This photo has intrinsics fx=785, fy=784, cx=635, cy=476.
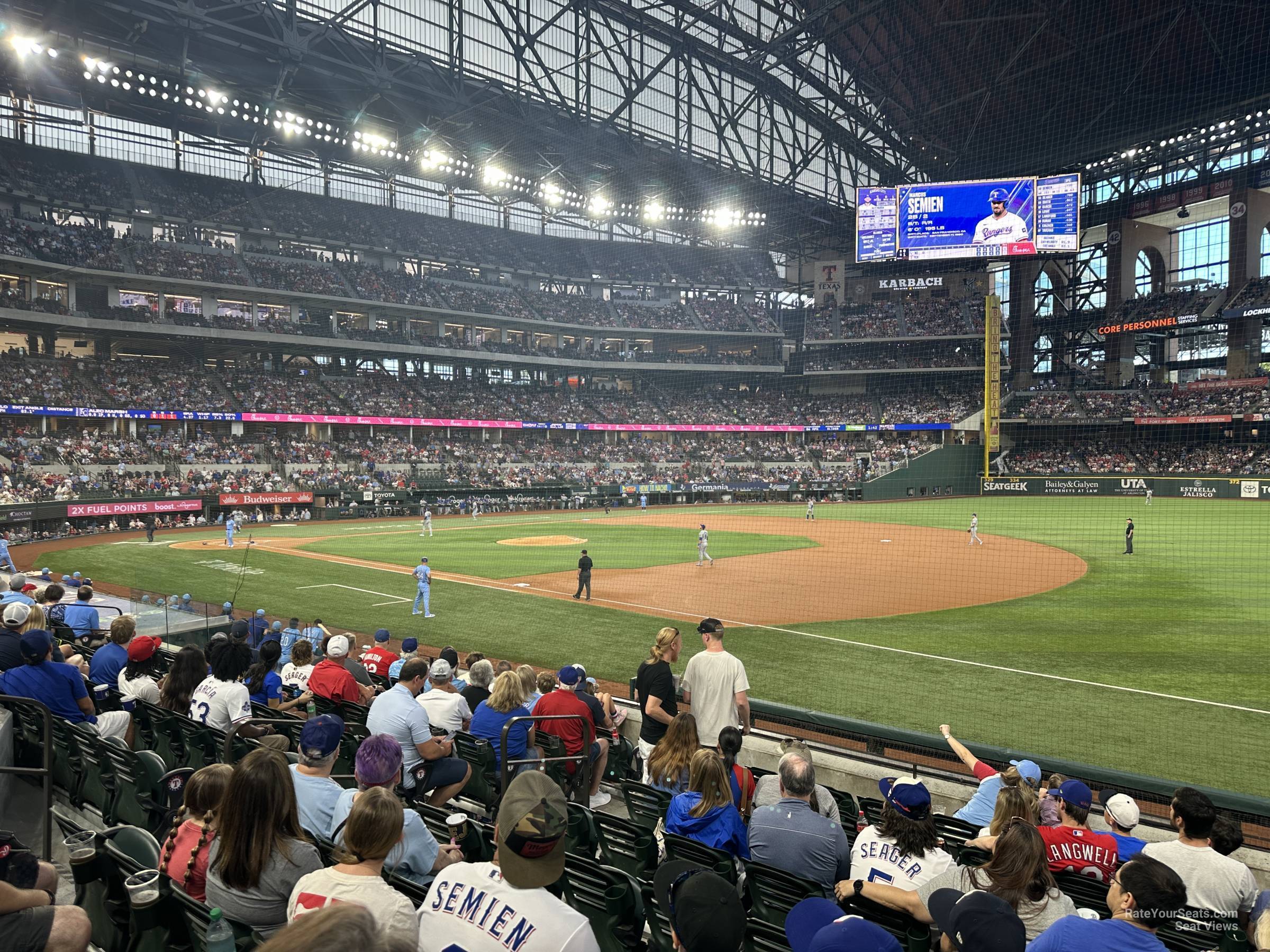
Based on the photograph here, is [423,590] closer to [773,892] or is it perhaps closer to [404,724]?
[404,724]

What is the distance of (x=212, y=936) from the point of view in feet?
10.2

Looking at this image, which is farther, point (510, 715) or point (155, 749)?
point (510, 715)

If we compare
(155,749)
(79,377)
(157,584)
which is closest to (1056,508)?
(157,584)

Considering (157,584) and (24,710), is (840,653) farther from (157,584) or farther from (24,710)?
(157,584)

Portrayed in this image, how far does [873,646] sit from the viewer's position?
53.5ft

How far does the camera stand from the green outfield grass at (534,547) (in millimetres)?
28031

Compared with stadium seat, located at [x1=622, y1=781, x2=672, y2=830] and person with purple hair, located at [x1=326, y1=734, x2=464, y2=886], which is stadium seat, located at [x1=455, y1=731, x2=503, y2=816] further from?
person with purple hair, located at [x1=326, y1=734, x2=464, y2=886]

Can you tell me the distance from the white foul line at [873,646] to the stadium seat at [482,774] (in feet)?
35.3

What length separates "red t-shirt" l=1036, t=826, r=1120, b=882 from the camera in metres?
4.80

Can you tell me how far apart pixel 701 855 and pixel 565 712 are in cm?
249

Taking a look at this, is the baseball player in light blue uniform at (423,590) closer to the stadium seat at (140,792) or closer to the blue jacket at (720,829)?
the stadium seat at (140,792)

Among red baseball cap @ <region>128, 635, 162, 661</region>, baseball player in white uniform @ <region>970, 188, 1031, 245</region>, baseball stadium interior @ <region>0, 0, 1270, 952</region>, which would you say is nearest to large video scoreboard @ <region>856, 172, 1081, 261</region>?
baseball player in white uniform @ <region>970, 188, 1031, 245</region>

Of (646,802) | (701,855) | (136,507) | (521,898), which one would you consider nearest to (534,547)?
(136,507)

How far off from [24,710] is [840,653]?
13.0m
